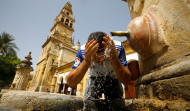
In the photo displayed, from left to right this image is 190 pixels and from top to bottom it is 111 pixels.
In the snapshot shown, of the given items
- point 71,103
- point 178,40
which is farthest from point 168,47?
point 71,103

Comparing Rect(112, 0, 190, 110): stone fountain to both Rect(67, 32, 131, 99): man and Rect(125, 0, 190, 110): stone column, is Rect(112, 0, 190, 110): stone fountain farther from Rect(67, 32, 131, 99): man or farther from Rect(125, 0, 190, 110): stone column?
Rect(67, 32, 131, 99): man

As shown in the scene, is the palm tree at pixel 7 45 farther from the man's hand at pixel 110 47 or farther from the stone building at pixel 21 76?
the man's hand at pixel 110 47

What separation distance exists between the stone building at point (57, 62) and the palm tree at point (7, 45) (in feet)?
22.8

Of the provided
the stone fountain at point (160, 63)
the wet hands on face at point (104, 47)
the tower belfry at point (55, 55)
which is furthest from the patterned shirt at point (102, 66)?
the tower belfry at point (55, 55)

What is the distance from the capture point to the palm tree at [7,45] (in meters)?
22.4

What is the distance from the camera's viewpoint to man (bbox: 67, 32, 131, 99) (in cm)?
150

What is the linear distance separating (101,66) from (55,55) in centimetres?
2074

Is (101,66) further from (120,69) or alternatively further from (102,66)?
(120,69)

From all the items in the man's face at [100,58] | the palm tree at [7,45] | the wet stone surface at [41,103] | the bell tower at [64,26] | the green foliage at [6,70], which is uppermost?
the bell tower at [64,26]

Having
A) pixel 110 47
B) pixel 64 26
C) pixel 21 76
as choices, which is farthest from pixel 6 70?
pixel 110 47

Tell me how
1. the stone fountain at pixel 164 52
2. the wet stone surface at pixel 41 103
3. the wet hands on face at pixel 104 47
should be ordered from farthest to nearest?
the wet hands on face at pixel 104 47, the wet stone surface at pixel 41 103, the stone fountain at pixel 164 52

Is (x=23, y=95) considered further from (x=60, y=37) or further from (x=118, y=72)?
(x=60, y=37)

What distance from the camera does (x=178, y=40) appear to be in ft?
3.18

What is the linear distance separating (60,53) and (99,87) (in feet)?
64.2
